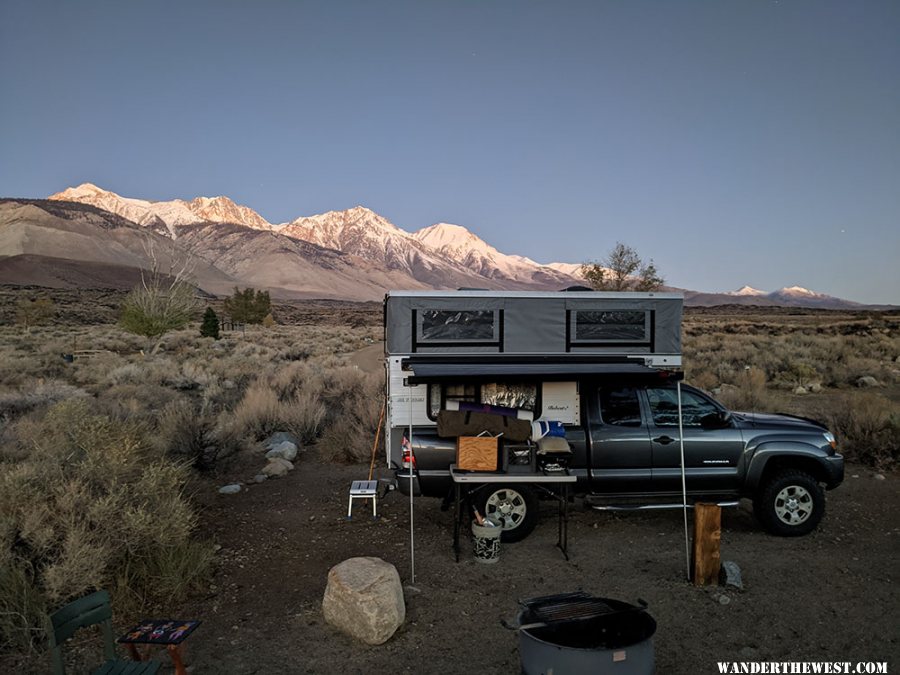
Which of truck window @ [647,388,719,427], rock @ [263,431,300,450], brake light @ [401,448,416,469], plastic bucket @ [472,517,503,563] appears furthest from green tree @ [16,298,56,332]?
truck window @ [647,388,719,427]

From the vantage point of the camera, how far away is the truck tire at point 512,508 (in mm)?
7320

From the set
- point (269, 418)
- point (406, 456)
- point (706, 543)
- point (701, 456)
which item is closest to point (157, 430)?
point (269, 418)

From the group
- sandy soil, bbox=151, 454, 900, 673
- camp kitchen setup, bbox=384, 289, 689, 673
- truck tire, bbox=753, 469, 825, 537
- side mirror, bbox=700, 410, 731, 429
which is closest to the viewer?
sandy soil, bbox=151, 454, 900, 673

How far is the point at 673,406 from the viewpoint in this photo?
7.84 m

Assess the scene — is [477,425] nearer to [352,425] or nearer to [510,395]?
[510,395]

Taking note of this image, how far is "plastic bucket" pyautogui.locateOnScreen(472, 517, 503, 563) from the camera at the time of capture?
6.66 m

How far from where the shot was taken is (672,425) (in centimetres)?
774

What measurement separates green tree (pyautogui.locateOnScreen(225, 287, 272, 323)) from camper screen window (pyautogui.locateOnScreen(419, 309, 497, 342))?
55.2m

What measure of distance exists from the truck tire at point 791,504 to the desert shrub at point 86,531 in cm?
608

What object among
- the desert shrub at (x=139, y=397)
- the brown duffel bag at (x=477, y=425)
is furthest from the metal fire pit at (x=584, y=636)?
the desert shrub at (x=139, y=397)

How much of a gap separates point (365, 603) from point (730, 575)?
3.42 meters

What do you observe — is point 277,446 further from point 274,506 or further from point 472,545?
point 472,545

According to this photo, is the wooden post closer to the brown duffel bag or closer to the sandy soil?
the sandy soil

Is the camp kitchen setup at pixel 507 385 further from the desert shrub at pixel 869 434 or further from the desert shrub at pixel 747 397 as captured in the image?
the desert shrub at pixel 747 397
